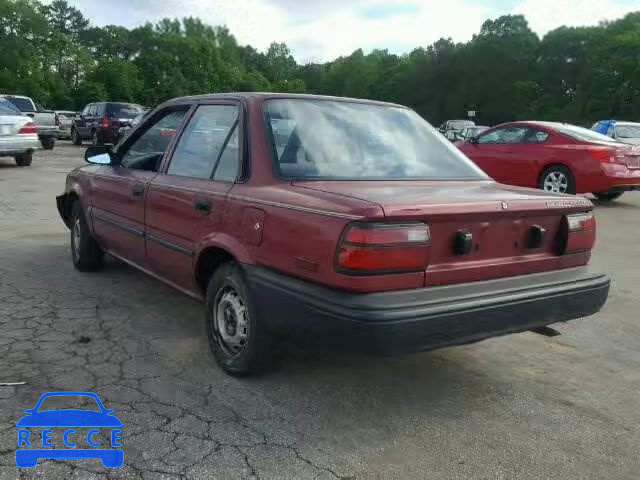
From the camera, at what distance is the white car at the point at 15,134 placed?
14.6 metres

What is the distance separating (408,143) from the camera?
3895 mm

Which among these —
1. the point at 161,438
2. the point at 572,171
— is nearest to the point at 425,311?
the point at 161,438

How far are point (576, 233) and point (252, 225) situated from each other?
175cm

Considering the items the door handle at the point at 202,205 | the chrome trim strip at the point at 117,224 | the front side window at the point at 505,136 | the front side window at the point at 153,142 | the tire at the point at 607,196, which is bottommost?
the tire at the point at 607,196

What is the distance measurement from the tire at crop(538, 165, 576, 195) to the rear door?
7843 mm

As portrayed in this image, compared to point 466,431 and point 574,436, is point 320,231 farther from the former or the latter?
point 574,436

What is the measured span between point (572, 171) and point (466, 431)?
8.42m

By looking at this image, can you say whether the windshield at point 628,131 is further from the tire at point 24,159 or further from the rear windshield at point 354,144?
the tire at point 24,159

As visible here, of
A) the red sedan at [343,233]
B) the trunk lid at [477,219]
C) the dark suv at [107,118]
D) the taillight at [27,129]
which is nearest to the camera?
the red sedan at [343,233]

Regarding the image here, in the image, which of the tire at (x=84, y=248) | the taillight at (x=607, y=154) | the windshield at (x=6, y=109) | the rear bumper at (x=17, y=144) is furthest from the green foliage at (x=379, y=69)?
the tire at (x=84, y=248)

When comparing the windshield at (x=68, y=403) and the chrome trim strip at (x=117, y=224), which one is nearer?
the windshield at (x=68, y=403)

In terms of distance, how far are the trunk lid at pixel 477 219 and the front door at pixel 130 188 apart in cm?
166

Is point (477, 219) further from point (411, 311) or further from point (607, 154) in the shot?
point (607, 154)

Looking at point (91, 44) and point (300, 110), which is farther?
point (91, 44)
